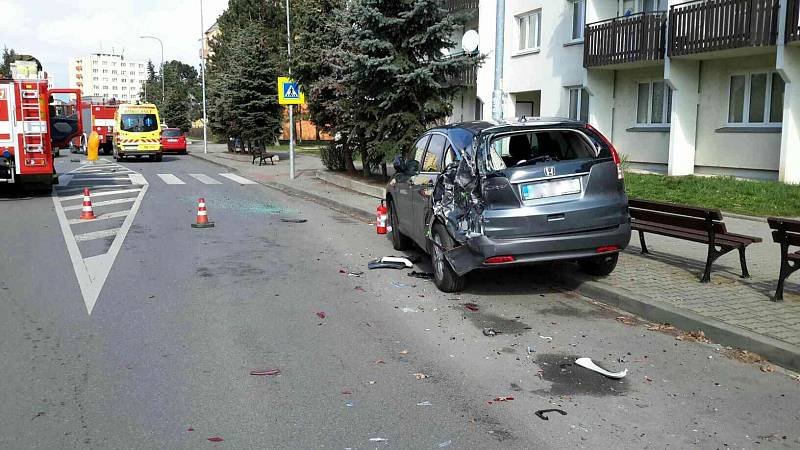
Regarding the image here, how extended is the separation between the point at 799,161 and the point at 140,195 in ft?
52.0

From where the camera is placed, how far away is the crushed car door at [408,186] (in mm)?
9383

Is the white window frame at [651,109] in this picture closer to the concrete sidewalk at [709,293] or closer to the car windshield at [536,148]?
the concrete sidewalk at [709,293]

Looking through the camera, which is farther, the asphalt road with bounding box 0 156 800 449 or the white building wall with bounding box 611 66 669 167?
the white building wall with bounding box 611 66 669 167

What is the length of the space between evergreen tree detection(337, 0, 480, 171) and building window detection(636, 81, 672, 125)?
6122mm

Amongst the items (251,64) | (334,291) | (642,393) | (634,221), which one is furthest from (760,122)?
(251,64)

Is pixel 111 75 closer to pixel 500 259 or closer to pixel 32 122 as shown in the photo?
pixel 32 122

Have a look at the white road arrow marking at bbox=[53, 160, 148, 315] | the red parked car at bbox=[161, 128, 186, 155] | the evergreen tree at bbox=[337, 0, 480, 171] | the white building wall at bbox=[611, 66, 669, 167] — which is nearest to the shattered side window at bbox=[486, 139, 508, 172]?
the white road arrow marking at bbox=[53, 160, 148, 315]

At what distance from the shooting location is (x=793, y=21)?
1480 cm

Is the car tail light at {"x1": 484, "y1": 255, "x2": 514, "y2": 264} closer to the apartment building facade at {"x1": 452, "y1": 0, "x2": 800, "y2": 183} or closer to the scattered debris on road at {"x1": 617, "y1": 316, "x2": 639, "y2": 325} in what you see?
the scattered debris on road at {"x1": 617, "y1": 316, "x2": 639, "y2": 325}

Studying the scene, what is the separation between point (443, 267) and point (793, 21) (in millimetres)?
11283

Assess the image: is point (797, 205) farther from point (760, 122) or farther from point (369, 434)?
point (369, 434)

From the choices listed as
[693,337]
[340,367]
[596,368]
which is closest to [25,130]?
[340,367]

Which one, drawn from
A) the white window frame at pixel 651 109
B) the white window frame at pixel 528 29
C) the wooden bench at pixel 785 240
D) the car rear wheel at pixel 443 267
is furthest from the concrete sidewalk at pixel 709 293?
the white window frame at pixel 528 29

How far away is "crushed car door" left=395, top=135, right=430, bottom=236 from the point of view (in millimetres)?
9383
